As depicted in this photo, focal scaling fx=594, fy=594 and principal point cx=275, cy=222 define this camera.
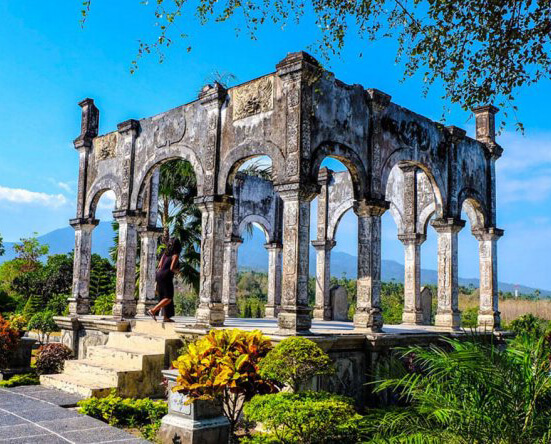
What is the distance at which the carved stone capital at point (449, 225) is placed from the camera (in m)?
13.9

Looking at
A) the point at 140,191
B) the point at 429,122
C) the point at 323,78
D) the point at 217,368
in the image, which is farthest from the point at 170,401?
the point at 429,122

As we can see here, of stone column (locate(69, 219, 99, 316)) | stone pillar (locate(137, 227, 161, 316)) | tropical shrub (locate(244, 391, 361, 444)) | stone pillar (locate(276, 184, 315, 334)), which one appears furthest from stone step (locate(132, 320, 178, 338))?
tropical shrub (locate(244, 391, 361, 444))

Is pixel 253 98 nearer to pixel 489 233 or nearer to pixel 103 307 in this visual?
pixel 489 233

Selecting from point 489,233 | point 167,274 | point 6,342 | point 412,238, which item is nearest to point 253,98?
point 167,274

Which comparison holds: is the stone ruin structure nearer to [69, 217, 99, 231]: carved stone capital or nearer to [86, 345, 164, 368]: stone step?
[69, 217, 99, 231]: carved stone capital

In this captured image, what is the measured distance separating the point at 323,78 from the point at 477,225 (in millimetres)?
7099

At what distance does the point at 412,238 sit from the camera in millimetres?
16531

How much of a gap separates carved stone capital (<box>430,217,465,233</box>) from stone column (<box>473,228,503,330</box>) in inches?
64.1

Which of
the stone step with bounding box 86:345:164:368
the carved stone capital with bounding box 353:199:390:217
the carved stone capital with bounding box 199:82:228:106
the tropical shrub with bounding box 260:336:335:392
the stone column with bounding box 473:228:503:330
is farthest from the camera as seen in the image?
the stone column with bounding box 473:228:503:330

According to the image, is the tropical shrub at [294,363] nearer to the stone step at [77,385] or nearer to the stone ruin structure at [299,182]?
the stone ruin structure at [299,182]

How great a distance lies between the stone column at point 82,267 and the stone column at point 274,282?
572 cm

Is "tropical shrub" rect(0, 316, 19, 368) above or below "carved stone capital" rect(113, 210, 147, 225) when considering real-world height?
below

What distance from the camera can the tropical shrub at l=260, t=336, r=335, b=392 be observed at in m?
7.34

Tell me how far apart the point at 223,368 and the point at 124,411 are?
2.81 m
